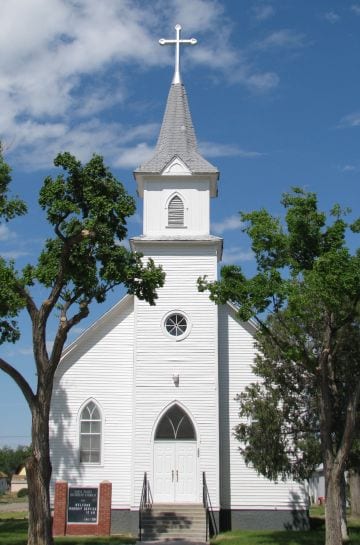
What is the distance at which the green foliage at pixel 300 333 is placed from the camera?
16.3m

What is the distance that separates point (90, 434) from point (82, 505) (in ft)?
7.70

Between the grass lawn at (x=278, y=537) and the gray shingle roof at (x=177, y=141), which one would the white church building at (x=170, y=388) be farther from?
the grass lawn at (x=278, y=537)

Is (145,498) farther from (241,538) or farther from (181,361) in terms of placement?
(181,361)

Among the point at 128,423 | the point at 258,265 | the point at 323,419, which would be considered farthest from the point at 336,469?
the point at 128,423

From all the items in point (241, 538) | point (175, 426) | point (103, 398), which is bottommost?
point (241, 538)

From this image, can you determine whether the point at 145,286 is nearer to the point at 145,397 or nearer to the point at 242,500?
the point at 145,397

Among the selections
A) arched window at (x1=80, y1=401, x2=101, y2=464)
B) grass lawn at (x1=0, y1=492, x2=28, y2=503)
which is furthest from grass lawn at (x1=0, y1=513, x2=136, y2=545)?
grass lawn at (x1=0, y1=492, x2=28, y2=503)

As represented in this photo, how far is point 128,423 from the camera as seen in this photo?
24.6m

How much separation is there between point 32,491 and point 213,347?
31.7ft

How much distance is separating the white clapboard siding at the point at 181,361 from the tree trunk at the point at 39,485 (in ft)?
24.7

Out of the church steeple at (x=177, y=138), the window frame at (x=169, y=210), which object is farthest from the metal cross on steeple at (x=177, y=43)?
the window frame at (x=169, y=210)

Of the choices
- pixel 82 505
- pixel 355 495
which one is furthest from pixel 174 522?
pixel 355 495

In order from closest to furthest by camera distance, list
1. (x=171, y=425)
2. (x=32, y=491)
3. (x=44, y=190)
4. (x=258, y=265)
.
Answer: (x=32, y=491)
(x=44, y=190)
(x=258, y=265)
(x=171, y=425)

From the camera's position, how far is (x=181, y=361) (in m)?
23.9
